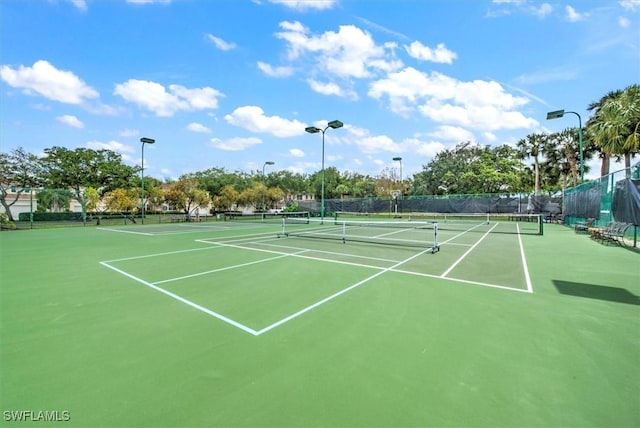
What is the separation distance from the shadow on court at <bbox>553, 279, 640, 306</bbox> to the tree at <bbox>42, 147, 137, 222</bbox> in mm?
41892

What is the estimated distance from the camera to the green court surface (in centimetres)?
215

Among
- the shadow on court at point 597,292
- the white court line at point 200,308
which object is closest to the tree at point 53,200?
the white court line at point 200,308

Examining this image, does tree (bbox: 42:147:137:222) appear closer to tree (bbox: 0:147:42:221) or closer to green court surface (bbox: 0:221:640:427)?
tree (bbox: 0:147:42:221)

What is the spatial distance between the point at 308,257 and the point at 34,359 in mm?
5935

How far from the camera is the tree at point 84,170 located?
34844 millimetres

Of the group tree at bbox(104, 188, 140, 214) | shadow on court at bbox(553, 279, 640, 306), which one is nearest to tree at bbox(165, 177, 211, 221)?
tree at bbox(104, 188, 140, 214)

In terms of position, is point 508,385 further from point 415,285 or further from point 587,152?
point 587,152

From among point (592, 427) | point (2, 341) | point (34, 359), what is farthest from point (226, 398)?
point (2, 341)

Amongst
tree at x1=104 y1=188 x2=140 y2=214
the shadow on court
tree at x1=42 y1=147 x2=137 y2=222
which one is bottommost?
the shadow on court

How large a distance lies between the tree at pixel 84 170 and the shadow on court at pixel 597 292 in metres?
41.9

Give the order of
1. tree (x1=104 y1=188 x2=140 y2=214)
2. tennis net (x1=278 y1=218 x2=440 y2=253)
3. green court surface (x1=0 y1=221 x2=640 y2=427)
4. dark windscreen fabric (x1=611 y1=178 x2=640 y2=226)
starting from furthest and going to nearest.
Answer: tree (x1=104 y1=188 x2=140 y2=214) < tennis net (x1=278 y1=218 x2=440 y2=253) < dark windscreen fabric (x1=611 y1=178 x2=640 y2=226) < green court surface (x1=0 y1=221 x2=640 y2=427)

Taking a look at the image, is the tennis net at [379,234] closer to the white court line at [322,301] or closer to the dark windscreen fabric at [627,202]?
the white court line at [322,301]

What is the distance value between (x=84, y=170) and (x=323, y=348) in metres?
45.9

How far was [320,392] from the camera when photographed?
7.70 ft
